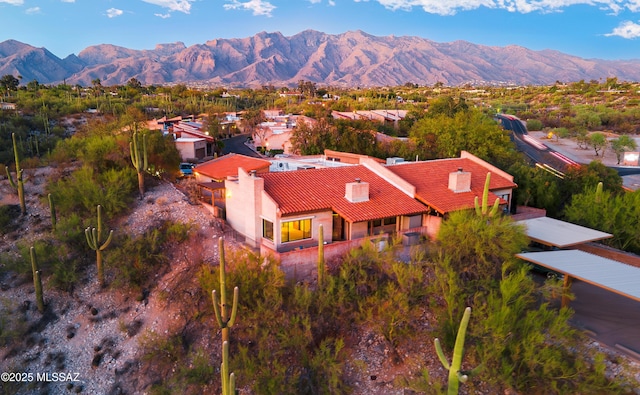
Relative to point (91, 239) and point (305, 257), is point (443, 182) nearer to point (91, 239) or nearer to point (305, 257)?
point (305, 257)

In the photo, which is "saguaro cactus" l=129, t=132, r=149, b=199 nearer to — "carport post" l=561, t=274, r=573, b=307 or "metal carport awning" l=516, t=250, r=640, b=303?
"metal carport awning" l=516, t=250, r=640, b=303

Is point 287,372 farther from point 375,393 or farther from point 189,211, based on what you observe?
point 189,211

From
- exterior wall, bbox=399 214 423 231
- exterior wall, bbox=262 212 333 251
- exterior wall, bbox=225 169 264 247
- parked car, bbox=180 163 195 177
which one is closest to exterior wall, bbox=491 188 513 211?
exterior wall, bbox=399 214 423 231

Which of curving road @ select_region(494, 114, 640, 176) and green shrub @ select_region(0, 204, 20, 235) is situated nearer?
green shrub @ select_region(0, 204, 20, 235)

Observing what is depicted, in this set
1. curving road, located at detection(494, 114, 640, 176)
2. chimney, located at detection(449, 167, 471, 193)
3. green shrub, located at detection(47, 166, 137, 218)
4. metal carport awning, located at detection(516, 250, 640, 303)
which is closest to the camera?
metal carport awning, located at detection(516, 250, 640, 303)

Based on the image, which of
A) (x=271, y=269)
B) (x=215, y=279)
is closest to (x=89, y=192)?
(x=215, y=279)

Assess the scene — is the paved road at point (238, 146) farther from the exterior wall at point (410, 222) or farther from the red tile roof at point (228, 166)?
the exterior wall at point (410, 222)

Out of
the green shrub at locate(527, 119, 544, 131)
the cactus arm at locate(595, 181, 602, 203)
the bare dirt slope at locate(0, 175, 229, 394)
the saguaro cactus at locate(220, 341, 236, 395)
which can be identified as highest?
the green shrub at locate(527, 119, 544, 131)
